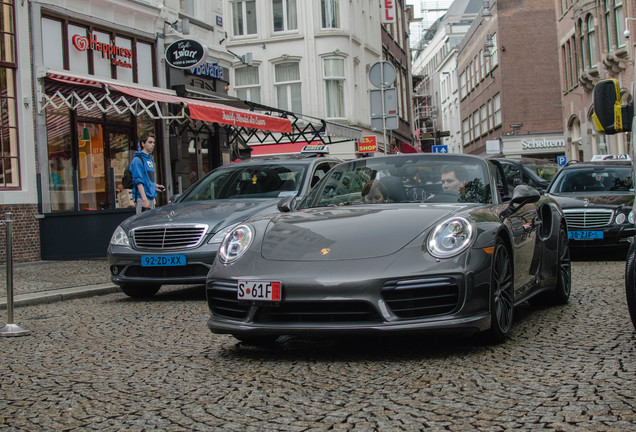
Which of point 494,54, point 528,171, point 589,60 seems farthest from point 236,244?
point 494,54

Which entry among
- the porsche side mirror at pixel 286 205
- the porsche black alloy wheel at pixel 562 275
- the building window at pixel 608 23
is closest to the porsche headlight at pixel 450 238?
the porsche side mirror at pixel 286 205

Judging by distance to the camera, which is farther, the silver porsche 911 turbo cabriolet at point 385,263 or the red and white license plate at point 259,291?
the red and white license plate at point 259,291

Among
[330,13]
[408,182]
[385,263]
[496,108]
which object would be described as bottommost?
[385,263]

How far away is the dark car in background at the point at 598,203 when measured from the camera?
1207cm

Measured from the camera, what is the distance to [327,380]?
432 cm

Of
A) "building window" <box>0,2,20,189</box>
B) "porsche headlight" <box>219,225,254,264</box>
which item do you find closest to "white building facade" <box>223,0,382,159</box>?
"building window" <box>0,2,20,189</box>

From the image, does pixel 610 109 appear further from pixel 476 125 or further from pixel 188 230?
pixel 476 125

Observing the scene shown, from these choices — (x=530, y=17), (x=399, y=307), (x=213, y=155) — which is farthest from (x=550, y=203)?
(x=530, y=17)

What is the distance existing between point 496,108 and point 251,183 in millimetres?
56020

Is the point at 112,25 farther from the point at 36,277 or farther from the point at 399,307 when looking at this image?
the point at 399,307

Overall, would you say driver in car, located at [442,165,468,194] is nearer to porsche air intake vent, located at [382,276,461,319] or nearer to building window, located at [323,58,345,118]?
porsche air intake vent, located at [382,276,461,319]

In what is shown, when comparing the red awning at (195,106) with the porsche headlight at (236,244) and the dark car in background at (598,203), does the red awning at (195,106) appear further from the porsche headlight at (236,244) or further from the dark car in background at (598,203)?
the porsche headlight at (236,244)

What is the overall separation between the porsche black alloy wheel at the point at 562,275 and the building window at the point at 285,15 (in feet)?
99.0

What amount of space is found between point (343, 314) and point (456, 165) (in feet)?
6.26
